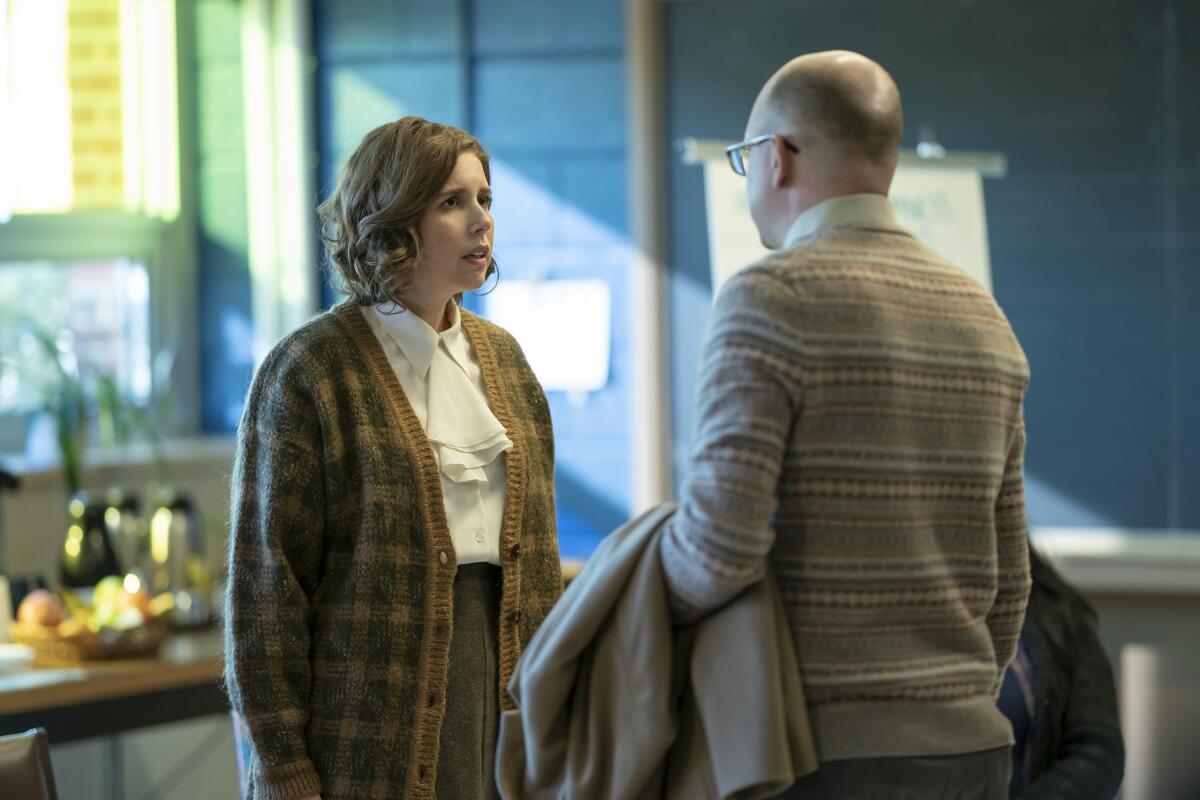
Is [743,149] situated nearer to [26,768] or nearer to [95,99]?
[26,768]

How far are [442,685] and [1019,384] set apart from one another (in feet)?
2.48

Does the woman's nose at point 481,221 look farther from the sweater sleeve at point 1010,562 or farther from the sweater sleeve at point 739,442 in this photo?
the sweater sleeve at point 1010,562

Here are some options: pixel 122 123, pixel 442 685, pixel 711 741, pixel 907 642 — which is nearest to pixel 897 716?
pixel 907 642

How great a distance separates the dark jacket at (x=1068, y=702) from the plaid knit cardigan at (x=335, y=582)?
1.41 meters

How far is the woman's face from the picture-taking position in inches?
68.5

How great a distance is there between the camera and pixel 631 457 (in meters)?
4.61

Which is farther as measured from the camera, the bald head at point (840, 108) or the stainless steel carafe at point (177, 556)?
the stainless steel carafe at point (177, 556)

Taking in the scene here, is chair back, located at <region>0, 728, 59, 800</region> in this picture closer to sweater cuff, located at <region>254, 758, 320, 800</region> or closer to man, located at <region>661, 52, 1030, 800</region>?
sweater cuff, located at <region>254, 758, 320, 800</region>

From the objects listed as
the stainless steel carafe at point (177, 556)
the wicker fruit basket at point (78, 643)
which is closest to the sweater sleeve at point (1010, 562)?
the wicker fruit basket at point (78, 643)

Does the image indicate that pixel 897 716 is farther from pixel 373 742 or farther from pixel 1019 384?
pixel 373 742

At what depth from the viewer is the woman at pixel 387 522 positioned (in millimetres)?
1627

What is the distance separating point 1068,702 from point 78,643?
1979 millimetres

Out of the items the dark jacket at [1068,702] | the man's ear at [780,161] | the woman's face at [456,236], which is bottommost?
the dark jacket at [1068,702]

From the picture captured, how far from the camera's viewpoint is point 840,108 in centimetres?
136
